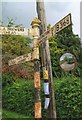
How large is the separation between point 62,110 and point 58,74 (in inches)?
363

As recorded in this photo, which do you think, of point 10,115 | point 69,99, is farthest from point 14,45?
point 69,99

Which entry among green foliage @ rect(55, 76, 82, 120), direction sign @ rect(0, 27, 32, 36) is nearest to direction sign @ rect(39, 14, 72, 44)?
direction sign @ rect(0, 27, 32, 36)

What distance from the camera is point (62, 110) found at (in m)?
10.3

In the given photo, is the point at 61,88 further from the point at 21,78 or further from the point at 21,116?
the point at 21,78

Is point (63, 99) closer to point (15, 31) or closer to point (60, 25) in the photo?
point (15, 31)

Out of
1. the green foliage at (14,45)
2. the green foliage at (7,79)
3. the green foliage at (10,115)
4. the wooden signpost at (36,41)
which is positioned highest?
the green foliage at (14,45)

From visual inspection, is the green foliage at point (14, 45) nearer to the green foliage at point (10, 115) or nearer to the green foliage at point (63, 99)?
the green foliage at point (63, 99)

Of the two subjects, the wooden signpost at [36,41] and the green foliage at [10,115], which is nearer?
the wooden signpost at [36,41]

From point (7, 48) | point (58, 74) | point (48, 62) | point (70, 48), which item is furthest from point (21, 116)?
point (70, 48)

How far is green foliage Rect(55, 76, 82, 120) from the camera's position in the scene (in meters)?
10.0

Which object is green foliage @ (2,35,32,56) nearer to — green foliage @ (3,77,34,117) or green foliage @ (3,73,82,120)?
green foliage @ (3,77,34,117)

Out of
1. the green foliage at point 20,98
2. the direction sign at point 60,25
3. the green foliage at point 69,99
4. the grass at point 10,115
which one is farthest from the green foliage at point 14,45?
the direction sign at point 60,25

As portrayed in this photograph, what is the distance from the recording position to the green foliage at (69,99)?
395 inches

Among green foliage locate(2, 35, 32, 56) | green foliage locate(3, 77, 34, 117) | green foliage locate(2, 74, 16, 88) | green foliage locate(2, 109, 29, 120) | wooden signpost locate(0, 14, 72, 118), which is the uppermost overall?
green foliage locate(2, 35, 32, 56)
